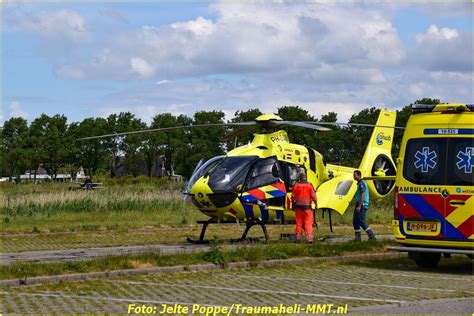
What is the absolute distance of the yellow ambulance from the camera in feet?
45.8

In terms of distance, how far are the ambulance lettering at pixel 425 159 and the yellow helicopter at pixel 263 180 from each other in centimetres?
370

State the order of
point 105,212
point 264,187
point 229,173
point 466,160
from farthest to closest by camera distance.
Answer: point 105,212 → point 264,187 → point 229,173 → point 466,160

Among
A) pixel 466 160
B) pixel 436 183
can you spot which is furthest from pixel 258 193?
pixel 466 160

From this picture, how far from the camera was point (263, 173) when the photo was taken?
19.9m

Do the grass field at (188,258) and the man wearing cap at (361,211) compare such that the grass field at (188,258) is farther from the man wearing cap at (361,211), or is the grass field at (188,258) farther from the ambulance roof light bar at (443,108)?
the ambulance roof light bar at (443,108)

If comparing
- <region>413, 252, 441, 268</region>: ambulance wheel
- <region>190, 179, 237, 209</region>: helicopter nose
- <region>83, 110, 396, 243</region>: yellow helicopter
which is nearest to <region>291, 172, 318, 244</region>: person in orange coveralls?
<region>83, 110, 396, 243</region>: yellow helicopter

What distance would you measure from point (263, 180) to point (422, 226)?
628cm

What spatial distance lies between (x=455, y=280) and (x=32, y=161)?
72104mm

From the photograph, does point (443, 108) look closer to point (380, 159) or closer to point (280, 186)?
point (280, 186)

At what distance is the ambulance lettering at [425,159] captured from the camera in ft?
47.2

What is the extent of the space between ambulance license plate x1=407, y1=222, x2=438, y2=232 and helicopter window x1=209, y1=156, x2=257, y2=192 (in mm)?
5791

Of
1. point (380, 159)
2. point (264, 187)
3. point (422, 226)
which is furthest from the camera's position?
point (380, 159)

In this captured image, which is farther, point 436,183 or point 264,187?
point 264,187

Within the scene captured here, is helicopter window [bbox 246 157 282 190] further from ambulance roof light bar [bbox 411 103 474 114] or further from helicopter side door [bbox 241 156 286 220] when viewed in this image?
ambulance roof light bar [bbox 411 103 474 114]
